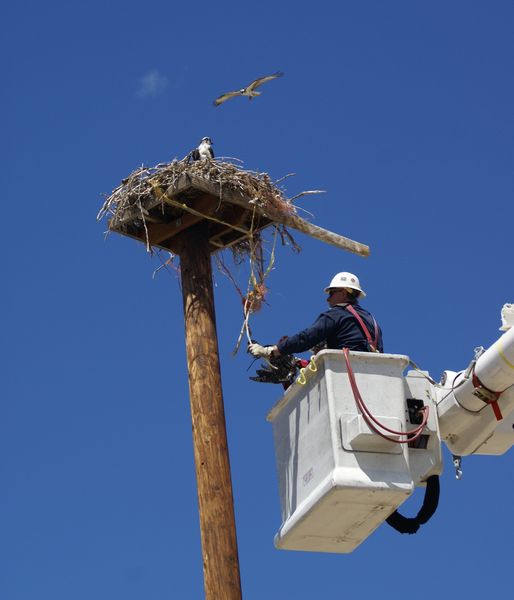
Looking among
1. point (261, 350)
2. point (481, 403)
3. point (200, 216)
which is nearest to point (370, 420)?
point (481, 403)

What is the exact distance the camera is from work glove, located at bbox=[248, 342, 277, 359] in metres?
10.8

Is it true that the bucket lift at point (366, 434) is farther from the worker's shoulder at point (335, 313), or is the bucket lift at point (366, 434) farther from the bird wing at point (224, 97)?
the bird wing at point (224, 97)

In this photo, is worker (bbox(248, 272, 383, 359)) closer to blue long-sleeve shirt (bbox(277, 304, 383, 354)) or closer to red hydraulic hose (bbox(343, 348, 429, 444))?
blue long-sleeve shirt (bbox(277, 304, 383, 354))

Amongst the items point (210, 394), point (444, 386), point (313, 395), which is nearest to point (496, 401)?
point (444, 386)

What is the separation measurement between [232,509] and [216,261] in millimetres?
2674

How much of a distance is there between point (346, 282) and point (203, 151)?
2189mm

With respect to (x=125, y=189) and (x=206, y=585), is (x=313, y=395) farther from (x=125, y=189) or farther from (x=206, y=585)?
(x=125, y=189)

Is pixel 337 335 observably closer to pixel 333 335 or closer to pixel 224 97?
pixel 333 335

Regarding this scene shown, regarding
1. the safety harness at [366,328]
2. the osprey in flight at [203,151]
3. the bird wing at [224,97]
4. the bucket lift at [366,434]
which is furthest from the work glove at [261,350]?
the bird wing at [224,97]

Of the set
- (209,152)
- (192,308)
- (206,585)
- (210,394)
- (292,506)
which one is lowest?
(206,585)

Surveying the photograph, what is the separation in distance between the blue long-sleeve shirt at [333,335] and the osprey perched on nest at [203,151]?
2.09 m

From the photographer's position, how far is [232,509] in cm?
958

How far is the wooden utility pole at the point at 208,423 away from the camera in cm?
926

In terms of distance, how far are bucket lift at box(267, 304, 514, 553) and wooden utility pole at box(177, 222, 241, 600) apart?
594mm
